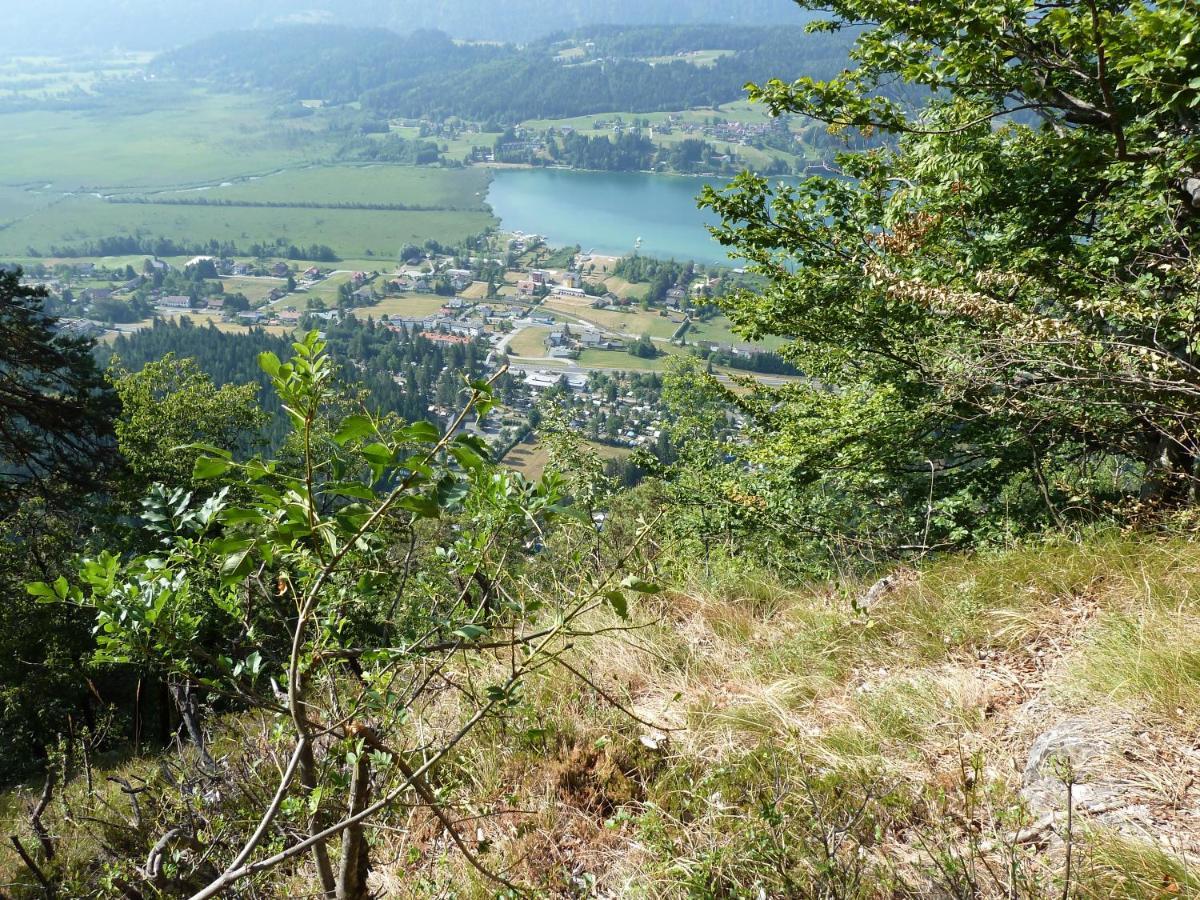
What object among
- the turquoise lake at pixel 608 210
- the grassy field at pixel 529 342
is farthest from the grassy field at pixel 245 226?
the grassy field at pixel 529 342

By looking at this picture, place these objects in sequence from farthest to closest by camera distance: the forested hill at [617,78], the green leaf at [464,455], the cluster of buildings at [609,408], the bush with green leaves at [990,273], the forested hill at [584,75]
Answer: the forested hill at [584,75] → the forested hill at [617,78] → the cluster of buildings at [609,408] → the bush with green leaves at [990,273] → the green leaf at [464,455]

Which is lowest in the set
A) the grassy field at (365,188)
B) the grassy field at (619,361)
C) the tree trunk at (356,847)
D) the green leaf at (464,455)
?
the grassy field at (619,361)

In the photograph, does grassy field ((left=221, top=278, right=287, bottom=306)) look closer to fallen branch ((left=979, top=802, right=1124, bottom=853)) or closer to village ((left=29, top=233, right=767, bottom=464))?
village ((left=29, top=233, right=767, bottom=464))

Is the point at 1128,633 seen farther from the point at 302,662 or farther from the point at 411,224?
the point at 411,224

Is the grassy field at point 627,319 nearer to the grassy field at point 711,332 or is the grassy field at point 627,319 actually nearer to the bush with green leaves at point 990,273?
the grassy field at point 711,332

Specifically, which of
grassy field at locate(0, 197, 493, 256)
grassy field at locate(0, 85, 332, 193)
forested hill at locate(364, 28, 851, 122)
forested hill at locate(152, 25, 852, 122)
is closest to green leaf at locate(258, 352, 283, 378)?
grassy field at locate(0, 197, 493, 256)

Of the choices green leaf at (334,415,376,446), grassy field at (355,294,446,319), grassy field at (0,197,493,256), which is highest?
green leaf at (334,415,376,446)

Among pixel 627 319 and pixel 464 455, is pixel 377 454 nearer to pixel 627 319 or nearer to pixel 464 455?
pixel 464 455
